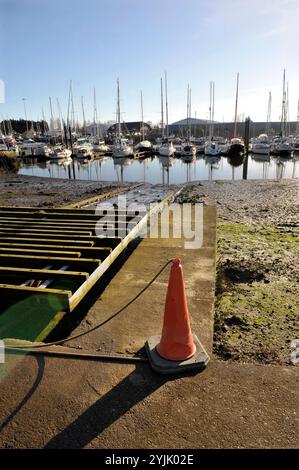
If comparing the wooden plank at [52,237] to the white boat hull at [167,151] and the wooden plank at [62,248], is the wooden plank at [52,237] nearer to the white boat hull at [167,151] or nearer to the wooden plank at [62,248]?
the wooden plank at [62,248]

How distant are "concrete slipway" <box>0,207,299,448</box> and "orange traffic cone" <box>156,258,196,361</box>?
237 mm

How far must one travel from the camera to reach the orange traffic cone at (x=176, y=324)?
10.1ft

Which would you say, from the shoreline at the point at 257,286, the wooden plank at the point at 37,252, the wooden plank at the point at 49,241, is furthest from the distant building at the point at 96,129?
the wooden plank at the point at 37,252

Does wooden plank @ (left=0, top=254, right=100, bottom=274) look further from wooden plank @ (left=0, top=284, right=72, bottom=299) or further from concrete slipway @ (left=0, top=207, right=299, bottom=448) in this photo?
concrete slipway @ (left=0, top=207, right=299, bottom=448)

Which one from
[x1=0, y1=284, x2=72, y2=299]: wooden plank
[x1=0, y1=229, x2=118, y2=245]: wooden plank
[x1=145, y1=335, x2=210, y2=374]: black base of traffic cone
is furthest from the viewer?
[x1=0, y1=229, x2=118, y2=245]: wooden plank

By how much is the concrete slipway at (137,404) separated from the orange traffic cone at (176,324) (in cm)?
24

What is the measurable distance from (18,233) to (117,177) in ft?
85.5

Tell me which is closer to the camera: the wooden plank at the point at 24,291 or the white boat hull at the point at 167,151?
the wooden plank at the point at 24,291

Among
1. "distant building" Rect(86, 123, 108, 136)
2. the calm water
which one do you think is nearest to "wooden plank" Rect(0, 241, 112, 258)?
the calm water

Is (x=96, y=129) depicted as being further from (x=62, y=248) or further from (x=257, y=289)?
(x=257, y=289)

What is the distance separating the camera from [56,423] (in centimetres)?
244

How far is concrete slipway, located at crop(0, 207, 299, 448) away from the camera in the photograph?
7.55ft
